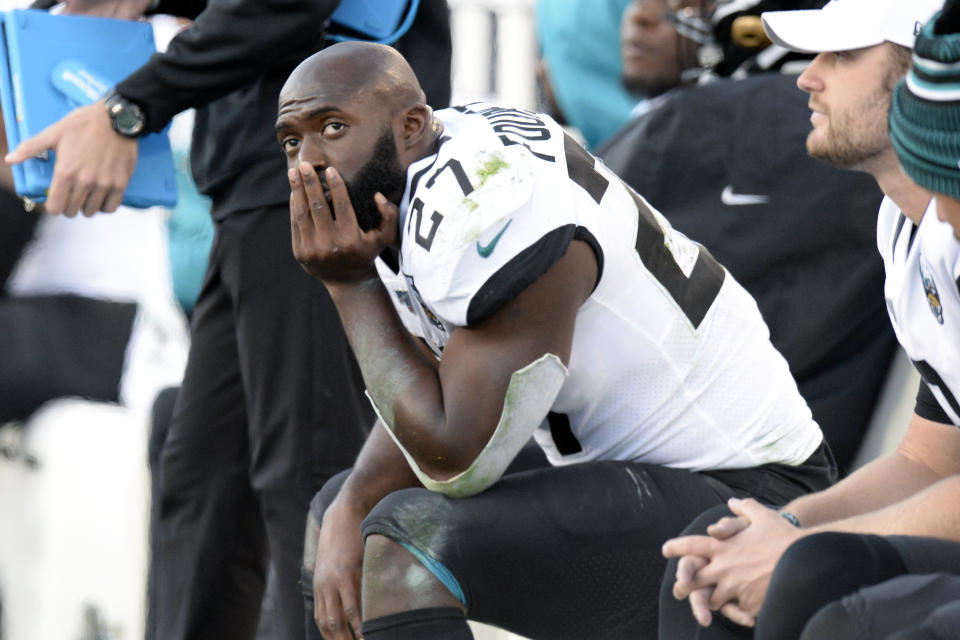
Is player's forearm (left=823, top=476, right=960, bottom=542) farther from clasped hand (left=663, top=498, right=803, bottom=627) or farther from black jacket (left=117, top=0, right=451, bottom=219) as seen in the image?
black jacket (left=117, top=0, right=451, bottom=219)

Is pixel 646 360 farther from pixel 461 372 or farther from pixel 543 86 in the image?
pixel 543 86

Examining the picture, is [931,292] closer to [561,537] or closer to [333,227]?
[561,537]

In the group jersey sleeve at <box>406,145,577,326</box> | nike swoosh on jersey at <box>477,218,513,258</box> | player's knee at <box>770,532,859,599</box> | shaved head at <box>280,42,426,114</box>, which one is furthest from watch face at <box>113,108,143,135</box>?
player's knee at <box>770,532,859,599</box>

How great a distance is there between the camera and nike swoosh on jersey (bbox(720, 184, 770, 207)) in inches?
144

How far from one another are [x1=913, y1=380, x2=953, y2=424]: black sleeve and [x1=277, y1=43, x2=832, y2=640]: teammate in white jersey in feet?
0.64

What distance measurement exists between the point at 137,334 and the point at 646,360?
190cm

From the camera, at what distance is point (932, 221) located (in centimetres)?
189

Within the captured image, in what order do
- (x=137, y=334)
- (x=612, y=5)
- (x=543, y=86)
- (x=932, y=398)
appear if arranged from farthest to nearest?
(x=543, y=86)
(x=612, y=5)
(x=137, y=334)
(x=932, y=398)

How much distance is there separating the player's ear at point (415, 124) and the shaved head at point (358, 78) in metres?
0.01

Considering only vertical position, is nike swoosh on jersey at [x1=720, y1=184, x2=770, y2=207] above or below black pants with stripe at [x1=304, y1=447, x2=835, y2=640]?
below

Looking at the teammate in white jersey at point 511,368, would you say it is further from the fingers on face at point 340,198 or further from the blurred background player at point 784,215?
the blurred background player at point 784,215

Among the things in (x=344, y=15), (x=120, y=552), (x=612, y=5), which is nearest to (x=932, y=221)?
(x=344, y=15)

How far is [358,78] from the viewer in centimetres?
220

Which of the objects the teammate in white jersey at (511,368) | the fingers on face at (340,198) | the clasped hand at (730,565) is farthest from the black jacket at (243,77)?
the clasped hand at (730,565)
